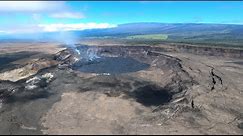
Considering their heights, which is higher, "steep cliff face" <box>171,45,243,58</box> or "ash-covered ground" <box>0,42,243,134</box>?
"ash-covered ground" <box>0,42,243,134</box>

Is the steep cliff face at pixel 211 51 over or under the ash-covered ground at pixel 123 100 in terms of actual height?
under

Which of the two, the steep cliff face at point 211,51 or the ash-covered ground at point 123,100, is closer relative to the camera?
the ash-covered ground at point 123,100

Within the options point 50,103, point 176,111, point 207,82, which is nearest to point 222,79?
point 207,82

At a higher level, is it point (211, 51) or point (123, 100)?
point (123, 100)

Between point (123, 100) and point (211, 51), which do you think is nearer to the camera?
point (123, 100)

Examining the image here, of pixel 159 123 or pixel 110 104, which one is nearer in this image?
pixel 159 123

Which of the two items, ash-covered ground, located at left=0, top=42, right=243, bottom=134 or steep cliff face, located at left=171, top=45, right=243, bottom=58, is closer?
ash-covered ground, located at left=0, top=42, right=243, bottom=134

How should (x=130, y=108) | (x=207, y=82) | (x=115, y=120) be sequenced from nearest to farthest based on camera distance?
(x=115, y=120) < (x=130, y=108) < (x=207, y=82)

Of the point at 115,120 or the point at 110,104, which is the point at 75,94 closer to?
the point at 110,104
